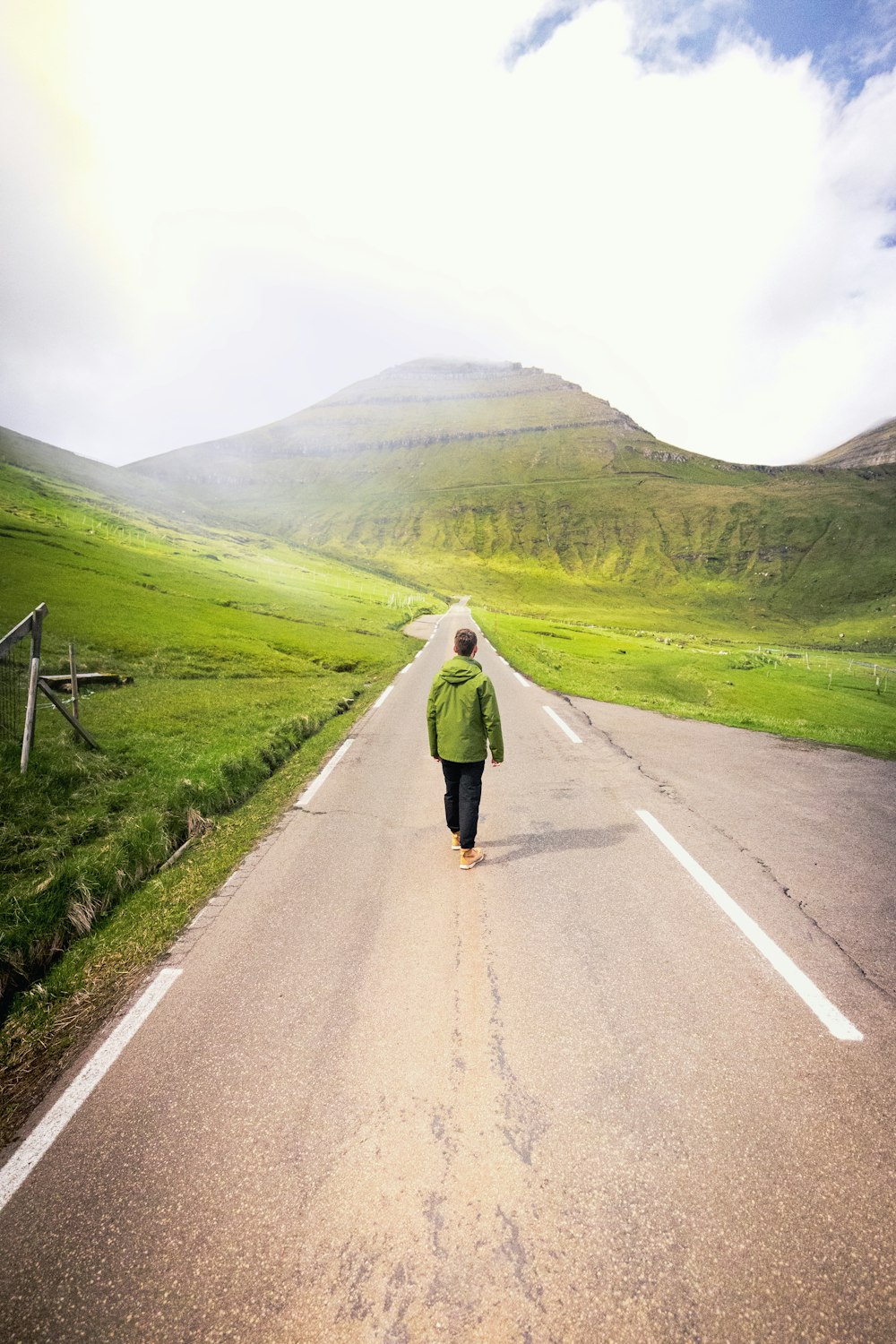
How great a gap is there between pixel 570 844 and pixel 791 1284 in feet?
15.5

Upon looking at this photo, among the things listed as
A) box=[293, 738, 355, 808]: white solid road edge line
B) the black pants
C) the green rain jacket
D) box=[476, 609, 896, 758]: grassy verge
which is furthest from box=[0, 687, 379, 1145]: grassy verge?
box=[476, 609, 896, 758]: grassy verge

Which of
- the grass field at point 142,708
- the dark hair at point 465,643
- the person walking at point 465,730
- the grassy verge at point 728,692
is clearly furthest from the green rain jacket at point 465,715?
the grassy verge at point 728,692

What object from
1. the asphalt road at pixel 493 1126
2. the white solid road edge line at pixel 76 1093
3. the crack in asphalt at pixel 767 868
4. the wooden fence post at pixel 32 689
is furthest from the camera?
the wooden fence post at pixel 32 689

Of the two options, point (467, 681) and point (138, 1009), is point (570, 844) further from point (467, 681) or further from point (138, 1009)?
point (138, 1009)

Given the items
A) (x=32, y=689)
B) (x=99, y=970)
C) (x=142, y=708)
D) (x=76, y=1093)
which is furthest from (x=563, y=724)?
(x=76, y=1093)

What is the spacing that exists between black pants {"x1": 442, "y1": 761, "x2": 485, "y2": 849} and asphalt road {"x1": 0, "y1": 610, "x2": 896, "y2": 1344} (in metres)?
0.59

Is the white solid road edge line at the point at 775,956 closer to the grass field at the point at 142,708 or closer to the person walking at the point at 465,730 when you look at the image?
the person walking at the point at 465,730

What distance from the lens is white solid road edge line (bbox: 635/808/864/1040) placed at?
3.87 m

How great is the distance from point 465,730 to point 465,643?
1064mm

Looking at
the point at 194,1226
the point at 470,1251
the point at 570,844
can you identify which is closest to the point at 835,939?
the point at 570,844

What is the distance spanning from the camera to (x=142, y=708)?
1439 centimetres

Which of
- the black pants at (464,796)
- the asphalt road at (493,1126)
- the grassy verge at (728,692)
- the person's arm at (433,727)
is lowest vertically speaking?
the grassy verge at (728,692)

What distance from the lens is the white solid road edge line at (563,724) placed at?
12.9 metres

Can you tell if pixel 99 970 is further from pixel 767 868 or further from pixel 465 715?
pixel 767 868
